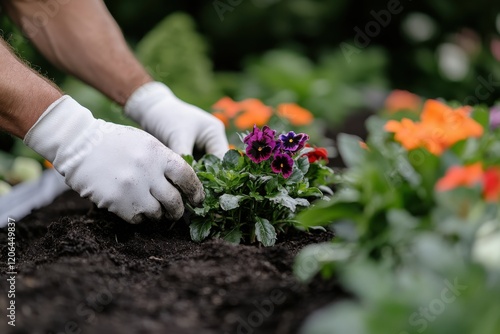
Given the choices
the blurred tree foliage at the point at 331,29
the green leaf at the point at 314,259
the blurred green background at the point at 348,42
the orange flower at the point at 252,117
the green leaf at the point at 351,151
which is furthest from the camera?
the blurred tree foliage at the point at 331,29

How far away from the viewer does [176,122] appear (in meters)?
2.52

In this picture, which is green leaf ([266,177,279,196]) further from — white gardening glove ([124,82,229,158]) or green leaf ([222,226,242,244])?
white gardening glove ([124,82,229,158])

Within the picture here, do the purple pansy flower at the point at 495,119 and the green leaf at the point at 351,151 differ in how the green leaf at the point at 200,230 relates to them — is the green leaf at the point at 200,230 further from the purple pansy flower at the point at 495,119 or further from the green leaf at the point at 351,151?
the purple pansy flower at the point at 495,119

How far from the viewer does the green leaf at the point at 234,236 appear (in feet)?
6.58

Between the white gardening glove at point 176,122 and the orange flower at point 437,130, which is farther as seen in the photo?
the white gardening glove at point 176,122

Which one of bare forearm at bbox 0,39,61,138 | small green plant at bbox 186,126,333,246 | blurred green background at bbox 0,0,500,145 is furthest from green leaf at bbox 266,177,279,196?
blurred green background at bbox 0,0,500,145

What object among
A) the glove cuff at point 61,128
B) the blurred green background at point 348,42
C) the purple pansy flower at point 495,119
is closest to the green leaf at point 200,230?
the glove cuff at point 61,128

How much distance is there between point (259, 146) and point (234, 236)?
0.29 metres

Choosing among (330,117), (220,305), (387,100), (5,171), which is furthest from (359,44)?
(220,305)

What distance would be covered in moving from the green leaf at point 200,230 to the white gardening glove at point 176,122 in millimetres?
410

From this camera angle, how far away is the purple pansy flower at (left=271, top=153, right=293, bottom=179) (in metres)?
1.95

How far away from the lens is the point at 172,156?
6.42ft

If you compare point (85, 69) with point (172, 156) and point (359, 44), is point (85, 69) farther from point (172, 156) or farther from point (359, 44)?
point (359, 44)

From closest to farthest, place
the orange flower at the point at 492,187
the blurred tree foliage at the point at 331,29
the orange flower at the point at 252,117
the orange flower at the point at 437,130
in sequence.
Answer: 1. the orange flower at the point at 492,187
2. the orange flower at the point at 437,130
3. the orange flower at the point at 252,117
4. the blurred tree foliage at the point at 331,29
